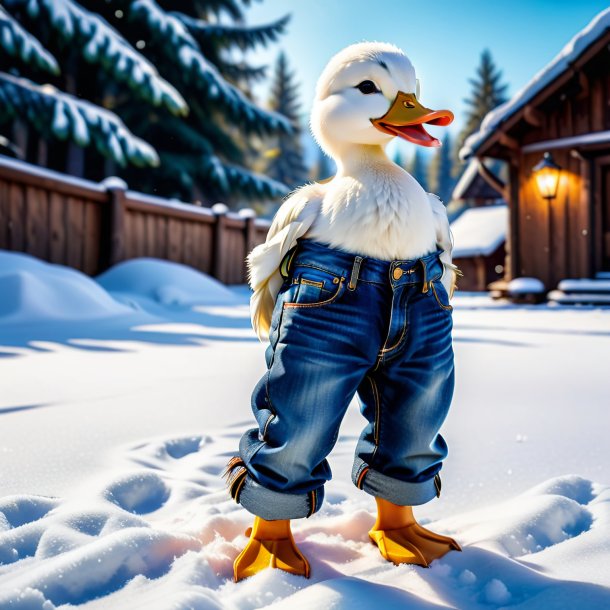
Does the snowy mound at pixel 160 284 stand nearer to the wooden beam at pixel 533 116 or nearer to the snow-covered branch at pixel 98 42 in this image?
the snow-covered branch at pixel 98 42

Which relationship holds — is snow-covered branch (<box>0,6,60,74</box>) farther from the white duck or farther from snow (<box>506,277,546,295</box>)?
the white duck

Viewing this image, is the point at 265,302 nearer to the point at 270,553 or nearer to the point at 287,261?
the point at 287,261

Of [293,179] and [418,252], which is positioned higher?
[293,179]

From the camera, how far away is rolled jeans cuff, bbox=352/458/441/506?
1069 millimetres

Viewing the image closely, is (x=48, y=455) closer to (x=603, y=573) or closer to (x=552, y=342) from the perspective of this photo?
(x=603, y=573)

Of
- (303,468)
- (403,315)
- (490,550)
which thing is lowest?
(490,550)

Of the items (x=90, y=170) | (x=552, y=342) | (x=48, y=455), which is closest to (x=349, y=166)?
(x=48, y=455)

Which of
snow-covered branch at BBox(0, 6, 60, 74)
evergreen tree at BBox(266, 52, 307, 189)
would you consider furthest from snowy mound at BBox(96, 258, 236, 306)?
evergreen tree at BBox(266, 52, 307, 189)

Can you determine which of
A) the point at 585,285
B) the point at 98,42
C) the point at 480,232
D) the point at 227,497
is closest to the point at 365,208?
the point at 227,497

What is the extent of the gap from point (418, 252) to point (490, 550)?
0.58 meters

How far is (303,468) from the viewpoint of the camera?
3.28 ft

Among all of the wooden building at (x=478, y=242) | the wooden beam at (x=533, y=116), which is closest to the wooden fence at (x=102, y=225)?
the wooden beam at (x=533, y=116)

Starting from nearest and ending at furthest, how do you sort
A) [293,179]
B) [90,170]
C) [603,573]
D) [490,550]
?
1. [603,573]
2. [490,550]
3. [90,170]
4. [293,179]

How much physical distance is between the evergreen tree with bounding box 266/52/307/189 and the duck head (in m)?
25.1
